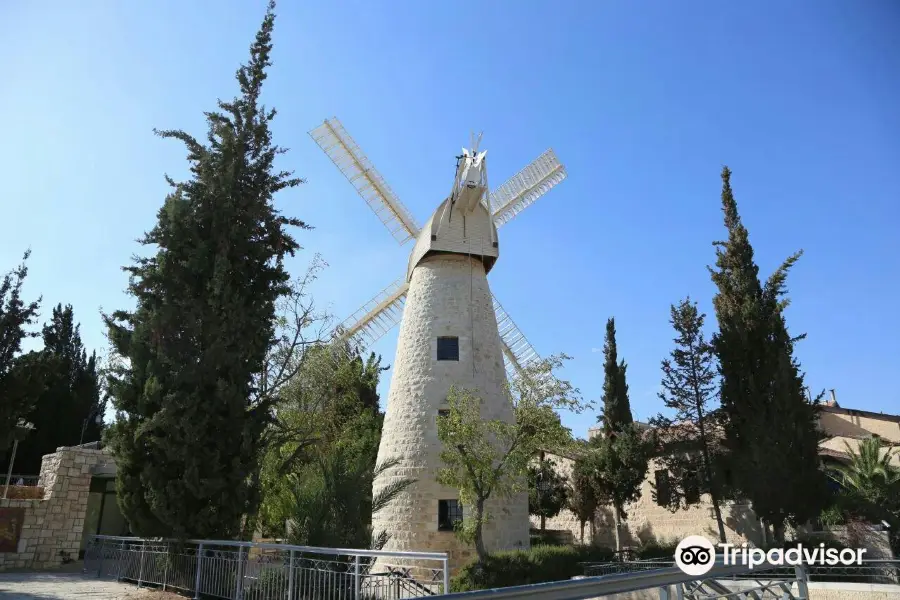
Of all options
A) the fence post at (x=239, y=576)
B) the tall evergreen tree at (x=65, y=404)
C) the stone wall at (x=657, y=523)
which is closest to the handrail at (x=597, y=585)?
the fence post at (x=239, y=576)

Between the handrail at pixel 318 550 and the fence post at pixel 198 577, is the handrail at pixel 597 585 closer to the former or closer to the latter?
the handrail at pixel 318 550

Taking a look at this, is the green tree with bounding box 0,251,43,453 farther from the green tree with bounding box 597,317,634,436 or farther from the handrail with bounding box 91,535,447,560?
the green tree with bounding box 597,317,634,436

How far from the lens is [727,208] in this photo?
20.7 meters

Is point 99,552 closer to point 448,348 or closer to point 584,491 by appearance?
point 448,348

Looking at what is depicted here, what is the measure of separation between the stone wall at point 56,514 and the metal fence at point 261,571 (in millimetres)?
3636

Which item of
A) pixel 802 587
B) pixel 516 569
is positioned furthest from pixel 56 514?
pixel 802 587

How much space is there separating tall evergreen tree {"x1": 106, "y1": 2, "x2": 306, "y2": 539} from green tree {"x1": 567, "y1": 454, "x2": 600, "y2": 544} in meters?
14.1

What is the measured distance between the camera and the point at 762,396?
57.7ft

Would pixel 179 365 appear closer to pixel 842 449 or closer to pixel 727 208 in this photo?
pixel 727 208

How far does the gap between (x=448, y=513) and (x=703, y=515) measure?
10505 millimetres

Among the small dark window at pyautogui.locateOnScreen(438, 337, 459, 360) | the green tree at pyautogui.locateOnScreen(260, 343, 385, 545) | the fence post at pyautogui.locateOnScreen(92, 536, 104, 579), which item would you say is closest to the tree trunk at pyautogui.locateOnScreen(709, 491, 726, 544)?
the small dark window at pyautogui.locateOnScreen(438, 337, 459, 360)

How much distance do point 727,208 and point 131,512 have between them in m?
19.7

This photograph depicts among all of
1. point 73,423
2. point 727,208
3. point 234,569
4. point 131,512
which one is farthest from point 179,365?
→ point 73,423

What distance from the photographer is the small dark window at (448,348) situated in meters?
16.5
